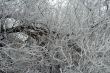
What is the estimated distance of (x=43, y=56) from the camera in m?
2.97

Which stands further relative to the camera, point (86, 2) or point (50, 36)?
point (86, 2)

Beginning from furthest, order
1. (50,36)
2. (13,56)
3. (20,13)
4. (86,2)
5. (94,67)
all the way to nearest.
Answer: (86,2)
(20,13)
(50,36)
(13,56)
(94,67)

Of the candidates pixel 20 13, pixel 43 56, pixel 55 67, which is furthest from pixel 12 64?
pixel 20 13

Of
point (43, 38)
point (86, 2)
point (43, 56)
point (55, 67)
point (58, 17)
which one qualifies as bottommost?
point (55, 67)

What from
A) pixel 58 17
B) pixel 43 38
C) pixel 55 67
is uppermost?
pixel 58 17

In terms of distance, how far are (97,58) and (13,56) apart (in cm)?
143

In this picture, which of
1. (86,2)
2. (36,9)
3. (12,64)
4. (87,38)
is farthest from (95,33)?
(12,64)

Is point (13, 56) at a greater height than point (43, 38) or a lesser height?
lesser

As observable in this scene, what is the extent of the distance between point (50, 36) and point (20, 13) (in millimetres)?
835

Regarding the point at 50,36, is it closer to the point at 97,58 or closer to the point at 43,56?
the point at 43,56

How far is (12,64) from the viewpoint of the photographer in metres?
2.95

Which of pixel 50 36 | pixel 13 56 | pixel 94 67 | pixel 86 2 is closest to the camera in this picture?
pixel 94 67

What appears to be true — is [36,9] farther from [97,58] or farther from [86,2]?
[97,58]

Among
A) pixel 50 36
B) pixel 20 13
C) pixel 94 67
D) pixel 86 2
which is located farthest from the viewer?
pixel 86 2
